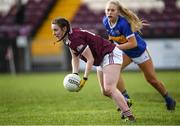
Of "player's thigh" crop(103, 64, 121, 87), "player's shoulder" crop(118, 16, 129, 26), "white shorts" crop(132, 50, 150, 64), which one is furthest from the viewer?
"white shorts" crop(132, 50, 150, 64)

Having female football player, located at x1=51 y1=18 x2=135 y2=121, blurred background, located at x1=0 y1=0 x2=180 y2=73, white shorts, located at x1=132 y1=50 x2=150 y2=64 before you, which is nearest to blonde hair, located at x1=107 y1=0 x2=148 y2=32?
female football player, located at x1=51 y1=18 x2=135 y2=121

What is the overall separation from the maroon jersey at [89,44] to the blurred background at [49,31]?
19021mm

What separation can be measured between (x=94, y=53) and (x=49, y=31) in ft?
78.0

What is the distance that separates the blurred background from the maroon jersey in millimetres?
19021

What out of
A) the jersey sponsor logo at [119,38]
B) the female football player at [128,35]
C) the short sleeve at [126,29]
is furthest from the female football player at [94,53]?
the jersey sponsor logo at [119,38]

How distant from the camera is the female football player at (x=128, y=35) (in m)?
11.0

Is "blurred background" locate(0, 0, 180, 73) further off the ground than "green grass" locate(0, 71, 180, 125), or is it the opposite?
"green grass" locate(0, 71, 180, 125)

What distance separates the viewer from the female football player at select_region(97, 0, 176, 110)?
11.0 metres

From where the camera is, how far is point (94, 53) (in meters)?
10.5

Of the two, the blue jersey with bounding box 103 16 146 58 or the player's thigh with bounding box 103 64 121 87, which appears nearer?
the player's thigh with bounding box 103 64 121 87

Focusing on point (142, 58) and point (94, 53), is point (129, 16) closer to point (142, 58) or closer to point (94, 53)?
point (94, 53)

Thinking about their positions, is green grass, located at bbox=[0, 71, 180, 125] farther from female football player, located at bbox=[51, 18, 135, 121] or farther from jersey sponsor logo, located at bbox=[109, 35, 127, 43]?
jersey sponsor logo, located at bbox=[109, 35, 127, 43]

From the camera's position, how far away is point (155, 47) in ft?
97.3

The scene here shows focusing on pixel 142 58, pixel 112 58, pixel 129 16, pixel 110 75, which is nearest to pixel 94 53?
pixel 112 58
